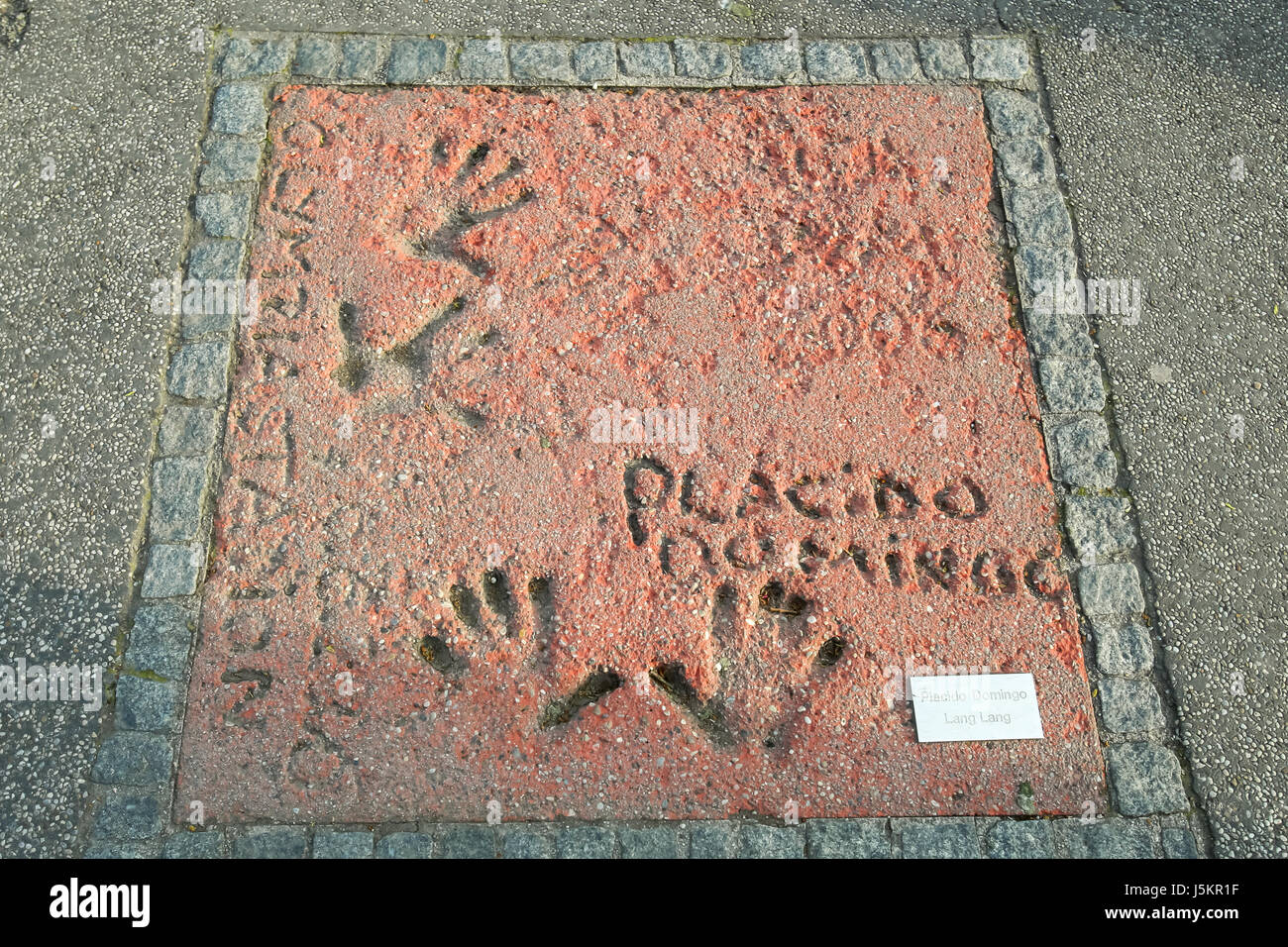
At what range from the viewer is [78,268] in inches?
135

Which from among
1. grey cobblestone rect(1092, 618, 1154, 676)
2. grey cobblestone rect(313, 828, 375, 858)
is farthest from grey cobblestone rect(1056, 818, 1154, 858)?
grey cobblestone rect(313, 828, 375, 858)

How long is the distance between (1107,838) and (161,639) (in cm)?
284

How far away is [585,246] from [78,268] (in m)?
1.81

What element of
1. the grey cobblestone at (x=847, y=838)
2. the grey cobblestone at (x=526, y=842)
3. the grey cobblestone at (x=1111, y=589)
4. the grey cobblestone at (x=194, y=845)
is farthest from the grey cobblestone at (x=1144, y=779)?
the grey cobblestone at (x=194, y=845)

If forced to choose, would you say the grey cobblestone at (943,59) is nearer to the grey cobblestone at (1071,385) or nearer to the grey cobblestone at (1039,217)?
the grey cobblestone at (1039,217)

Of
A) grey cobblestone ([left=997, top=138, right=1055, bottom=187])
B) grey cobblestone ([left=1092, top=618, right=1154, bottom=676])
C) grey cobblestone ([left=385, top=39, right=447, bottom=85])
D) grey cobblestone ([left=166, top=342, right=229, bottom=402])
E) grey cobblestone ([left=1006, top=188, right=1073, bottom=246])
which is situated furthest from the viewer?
grey cobblestone ([left=385, top=39, right=447, bottom=85])

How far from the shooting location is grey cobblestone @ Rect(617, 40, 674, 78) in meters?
3.83

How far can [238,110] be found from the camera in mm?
3721

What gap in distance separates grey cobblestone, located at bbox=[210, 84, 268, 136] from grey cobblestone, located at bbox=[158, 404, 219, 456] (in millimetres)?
1181

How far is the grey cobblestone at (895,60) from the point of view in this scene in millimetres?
3863

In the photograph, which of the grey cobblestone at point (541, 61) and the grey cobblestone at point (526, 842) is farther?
the grey cobblestone at point (541, 61)

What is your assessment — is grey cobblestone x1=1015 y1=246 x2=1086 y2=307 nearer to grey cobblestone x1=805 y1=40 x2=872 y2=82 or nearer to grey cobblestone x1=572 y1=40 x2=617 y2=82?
grey cobblestone x1=805 y1=40 x2=872 y2=82

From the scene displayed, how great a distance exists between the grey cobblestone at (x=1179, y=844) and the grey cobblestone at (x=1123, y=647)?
459mm

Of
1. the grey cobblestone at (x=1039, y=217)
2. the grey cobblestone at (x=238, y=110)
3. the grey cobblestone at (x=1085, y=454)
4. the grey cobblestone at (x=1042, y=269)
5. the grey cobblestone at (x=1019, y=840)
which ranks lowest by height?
the grey cobblestone at (x=1019, y=840)
